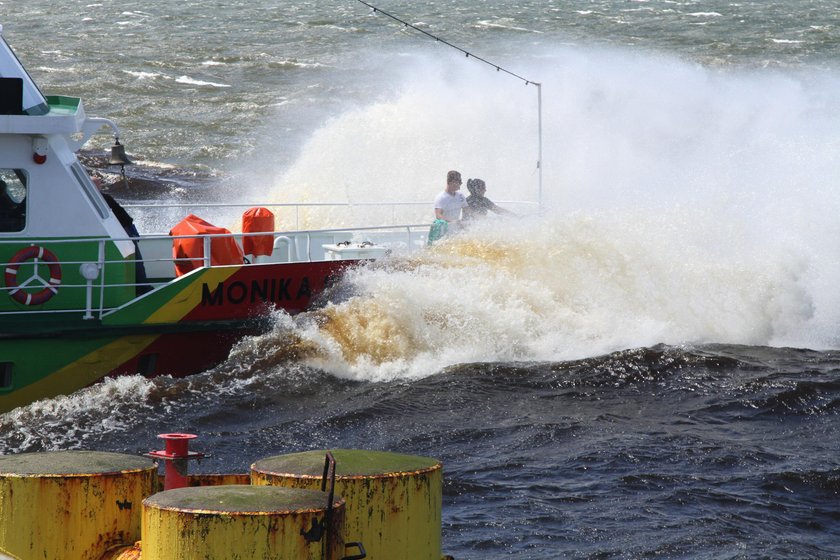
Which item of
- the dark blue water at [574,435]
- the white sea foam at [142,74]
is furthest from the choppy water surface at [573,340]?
the white sea foam at [142,74]

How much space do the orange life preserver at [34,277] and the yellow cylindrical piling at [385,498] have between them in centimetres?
597

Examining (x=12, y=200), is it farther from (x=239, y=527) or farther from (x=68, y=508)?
(x=239, y=527)

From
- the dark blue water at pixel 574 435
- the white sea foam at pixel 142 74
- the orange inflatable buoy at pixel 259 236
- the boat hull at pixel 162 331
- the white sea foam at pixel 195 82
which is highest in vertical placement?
the white sea foam at pixel 142 74

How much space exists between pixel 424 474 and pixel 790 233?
10.5 metres

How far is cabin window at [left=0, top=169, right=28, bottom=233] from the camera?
10602 mm

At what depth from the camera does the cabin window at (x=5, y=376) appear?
1041cm

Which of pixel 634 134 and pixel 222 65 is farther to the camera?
pixel 222 65

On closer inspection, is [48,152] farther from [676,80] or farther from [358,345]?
[676,80]

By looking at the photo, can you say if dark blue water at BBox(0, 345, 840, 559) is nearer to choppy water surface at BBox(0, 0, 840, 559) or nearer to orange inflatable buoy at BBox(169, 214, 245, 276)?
choppy water surface at BBox(0, 0, 840, 559)

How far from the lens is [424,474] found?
16.6ft

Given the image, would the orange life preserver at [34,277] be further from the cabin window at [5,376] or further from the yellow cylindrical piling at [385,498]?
the yellow cylindrical piling at [385,498]

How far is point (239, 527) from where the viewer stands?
4.38m

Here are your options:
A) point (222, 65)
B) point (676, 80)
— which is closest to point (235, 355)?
point (676, 80)

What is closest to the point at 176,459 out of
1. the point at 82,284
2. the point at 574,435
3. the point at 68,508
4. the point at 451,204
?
the point at 68,508
